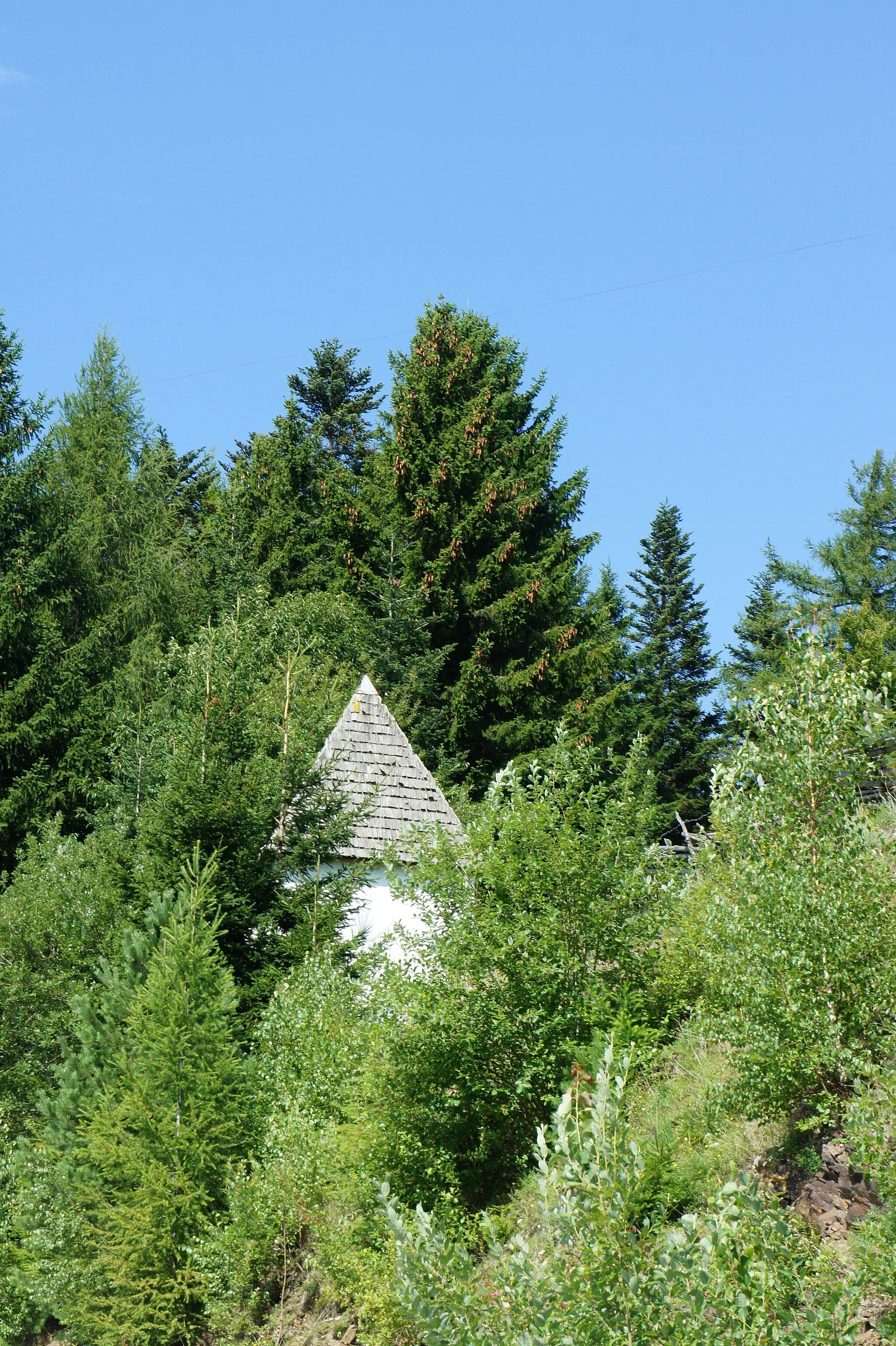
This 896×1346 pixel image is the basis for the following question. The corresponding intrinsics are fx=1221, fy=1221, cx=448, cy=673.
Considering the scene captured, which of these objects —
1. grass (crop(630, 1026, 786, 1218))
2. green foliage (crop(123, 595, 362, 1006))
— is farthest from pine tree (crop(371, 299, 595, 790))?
grass (crop(630, 1026, 786, 1218))

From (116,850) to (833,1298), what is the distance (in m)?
10.1

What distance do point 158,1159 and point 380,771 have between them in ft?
27.5

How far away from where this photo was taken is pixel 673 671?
128ft

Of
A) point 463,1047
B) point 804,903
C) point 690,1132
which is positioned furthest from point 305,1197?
point 804,903

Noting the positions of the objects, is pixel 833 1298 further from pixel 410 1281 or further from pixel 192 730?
pixel 192 730

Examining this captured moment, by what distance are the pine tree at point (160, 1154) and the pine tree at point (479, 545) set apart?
14.2m

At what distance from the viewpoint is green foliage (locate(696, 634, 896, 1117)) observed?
6.07 metres

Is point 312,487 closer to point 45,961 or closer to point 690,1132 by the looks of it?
point 45,961

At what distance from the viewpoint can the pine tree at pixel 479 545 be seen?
25891 mm

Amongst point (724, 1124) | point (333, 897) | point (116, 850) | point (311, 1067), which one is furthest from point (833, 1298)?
point (116, 850)

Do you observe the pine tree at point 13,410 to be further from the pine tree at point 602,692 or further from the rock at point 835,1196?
the rock at point 835,1196

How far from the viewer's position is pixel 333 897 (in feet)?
41.2

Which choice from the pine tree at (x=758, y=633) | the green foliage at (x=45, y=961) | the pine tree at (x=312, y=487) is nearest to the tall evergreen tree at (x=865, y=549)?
the pine tree at (x=758, y=633)

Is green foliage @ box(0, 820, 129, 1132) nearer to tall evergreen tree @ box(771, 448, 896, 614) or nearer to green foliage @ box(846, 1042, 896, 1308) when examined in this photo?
green foliage @ box(846, 1042, 896, 1308)
